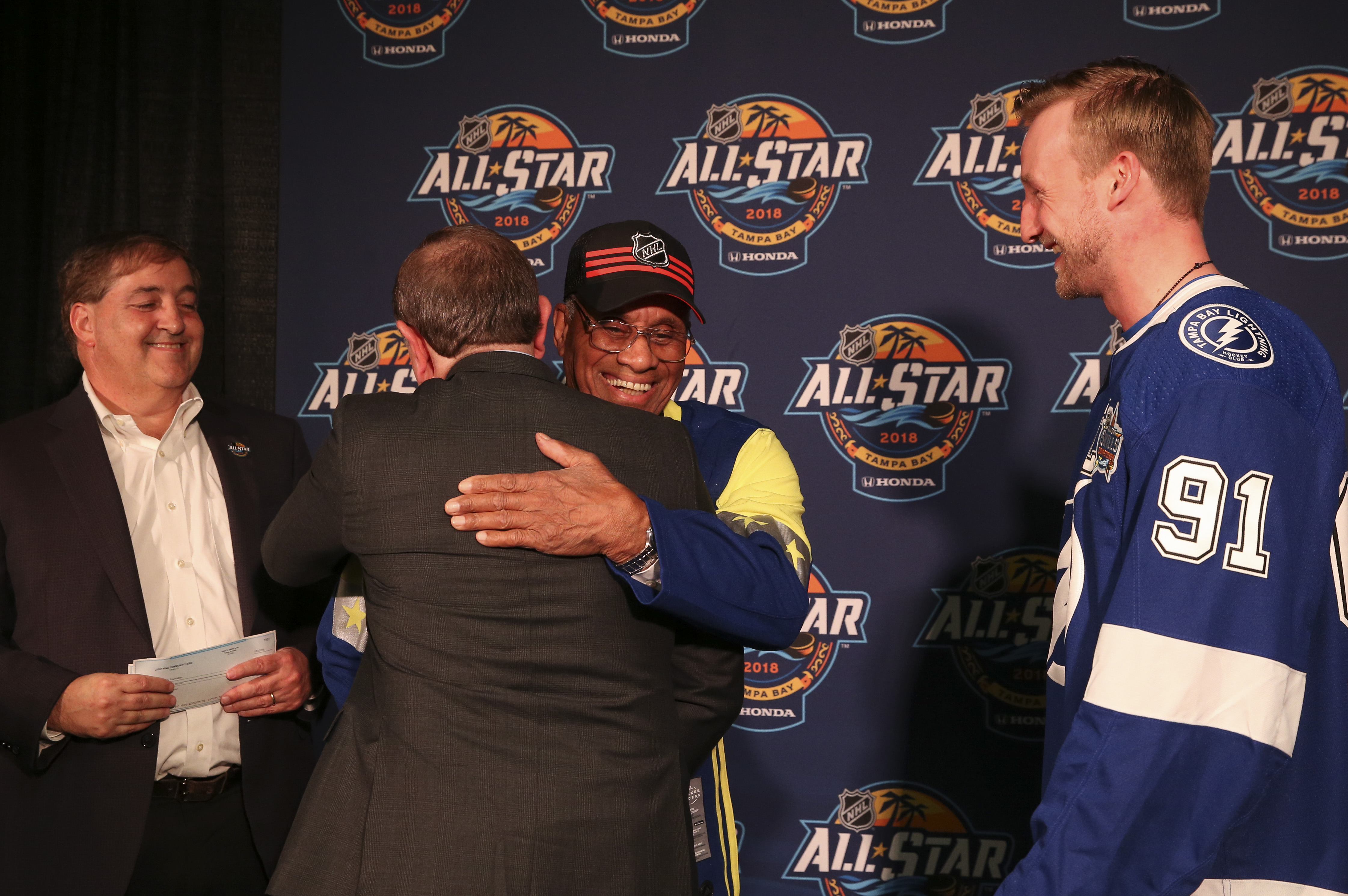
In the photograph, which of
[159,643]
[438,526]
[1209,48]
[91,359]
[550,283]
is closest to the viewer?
[438,526]

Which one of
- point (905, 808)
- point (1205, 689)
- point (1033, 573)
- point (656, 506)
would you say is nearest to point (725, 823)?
point (656, 506)

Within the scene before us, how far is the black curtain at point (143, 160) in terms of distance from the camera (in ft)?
10.1

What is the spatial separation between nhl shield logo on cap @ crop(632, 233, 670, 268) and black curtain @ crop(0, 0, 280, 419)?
1.87 metres

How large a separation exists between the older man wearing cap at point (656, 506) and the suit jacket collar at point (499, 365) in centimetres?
12

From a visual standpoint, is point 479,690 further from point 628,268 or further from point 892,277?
point 892,277

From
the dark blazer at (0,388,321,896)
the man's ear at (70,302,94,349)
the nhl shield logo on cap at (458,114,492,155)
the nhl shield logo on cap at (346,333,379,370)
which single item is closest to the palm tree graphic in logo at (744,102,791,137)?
the nhl shield logo on cap at (458,114,492,155)

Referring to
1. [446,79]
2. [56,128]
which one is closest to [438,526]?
[446,79]

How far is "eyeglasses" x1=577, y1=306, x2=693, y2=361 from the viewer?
167 cm

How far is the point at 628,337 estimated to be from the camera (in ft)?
5.49

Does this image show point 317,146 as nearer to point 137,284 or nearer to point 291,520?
point 137,284

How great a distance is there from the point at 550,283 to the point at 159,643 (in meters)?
1.56

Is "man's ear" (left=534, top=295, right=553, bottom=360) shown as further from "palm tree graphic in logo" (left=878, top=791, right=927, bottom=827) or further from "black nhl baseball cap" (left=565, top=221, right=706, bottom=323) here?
"palm tree graphic in logo" (left=878, top=791, right=927, bottom=827)

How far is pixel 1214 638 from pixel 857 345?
1919 mm

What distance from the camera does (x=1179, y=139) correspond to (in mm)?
1221
